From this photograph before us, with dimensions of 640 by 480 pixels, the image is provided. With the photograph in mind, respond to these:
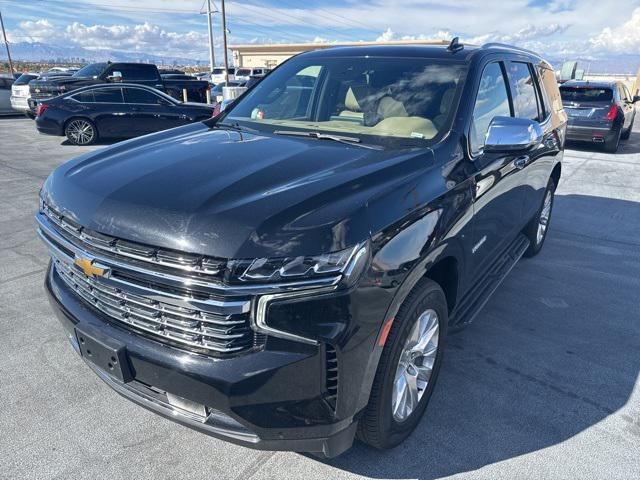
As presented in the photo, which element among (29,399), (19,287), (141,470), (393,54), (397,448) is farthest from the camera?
(19,287)

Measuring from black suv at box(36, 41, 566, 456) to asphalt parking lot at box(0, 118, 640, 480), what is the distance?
32 cm

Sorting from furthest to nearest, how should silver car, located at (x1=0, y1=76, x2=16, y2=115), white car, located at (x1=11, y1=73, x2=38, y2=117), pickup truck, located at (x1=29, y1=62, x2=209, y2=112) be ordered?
silver car, located at (x1=0, y1=76, x2=16, y2=115)
white car, located at (x1=11, y1=73, x2=38, y2=117)
pickup truck, located at (x1=29, y1=62, x2=209, y2=112)

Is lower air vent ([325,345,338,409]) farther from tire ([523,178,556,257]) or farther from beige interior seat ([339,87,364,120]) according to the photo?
tire ([523,178,556,257])

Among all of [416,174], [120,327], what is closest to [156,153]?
[120,327]

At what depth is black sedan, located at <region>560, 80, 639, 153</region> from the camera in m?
11.4

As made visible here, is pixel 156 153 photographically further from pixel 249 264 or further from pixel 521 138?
pixel 521 138

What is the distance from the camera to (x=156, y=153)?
8.55 feet

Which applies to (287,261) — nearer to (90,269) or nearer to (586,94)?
(90,269)

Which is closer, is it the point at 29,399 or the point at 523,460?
the point at 523,460

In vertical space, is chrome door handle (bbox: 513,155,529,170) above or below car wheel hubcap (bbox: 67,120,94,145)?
above

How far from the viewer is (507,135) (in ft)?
9.14

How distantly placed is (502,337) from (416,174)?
6.06ft

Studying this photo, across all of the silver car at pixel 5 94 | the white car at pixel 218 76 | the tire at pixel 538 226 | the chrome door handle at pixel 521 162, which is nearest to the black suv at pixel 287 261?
the chrome door handle at pixel 521 162

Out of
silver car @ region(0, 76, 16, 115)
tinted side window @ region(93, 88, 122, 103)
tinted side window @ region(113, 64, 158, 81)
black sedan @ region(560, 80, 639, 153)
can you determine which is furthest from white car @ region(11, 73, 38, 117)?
black sedan @ region(560, 80, 639, 153)
